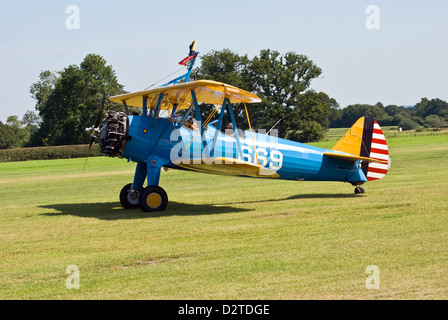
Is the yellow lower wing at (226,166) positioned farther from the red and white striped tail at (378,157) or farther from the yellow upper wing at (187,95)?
the red and white striped tail at (378,157)

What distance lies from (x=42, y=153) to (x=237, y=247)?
2032 inches

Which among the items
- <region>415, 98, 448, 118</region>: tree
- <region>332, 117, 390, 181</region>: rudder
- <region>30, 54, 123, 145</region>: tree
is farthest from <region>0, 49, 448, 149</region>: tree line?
<region>415, 98, 448, 118</region>: tree

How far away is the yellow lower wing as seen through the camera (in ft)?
40.7

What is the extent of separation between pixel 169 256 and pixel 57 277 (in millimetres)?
1662

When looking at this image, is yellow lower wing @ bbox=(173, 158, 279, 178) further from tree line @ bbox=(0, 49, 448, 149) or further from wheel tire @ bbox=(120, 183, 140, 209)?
tree line @ bbox=(0, 49, 448, 149)

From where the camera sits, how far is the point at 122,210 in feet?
44.7

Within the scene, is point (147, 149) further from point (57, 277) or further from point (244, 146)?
point (57, 277)

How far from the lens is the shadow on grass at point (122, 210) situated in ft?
41.0

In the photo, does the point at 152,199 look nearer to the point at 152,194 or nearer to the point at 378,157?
the point at 152,194

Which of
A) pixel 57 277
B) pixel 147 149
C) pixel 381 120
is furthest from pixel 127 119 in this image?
pixel 381 120

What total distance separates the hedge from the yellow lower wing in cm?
4440

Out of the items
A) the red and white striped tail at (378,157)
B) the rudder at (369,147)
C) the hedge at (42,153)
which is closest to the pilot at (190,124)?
the rudder at (369,147)

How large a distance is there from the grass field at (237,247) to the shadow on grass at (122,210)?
3 cm

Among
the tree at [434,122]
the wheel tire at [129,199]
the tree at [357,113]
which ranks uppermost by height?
the tree at [357,113]
